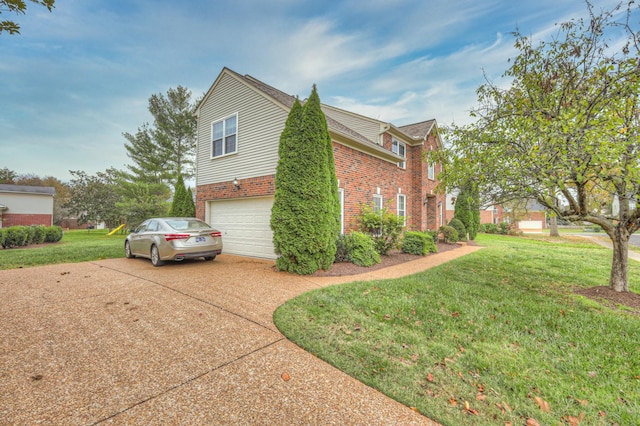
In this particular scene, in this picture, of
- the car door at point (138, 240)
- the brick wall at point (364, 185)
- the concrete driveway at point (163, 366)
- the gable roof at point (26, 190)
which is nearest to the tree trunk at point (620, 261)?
the brick wall at point (364, 185)

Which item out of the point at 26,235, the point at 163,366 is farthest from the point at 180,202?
the point at 163,366

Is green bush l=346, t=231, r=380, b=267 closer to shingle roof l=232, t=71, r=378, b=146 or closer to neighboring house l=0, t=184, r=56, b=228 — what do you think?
shingle roof l=232, t=71, r=378, b=146

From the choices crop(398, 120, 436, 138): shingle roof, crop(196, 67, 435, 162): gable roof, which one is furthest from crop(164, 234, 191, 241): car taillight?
crop(398, 120, 436, 138): shingle roof

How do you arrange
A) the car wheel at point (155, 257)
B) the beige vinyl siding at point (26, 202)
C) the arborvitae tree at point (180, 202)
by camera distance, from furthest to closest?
the beige vinyl siding at point (26, 202) < the arborvitae tree at point (180, 202) < the car wheel at point (155, 257)

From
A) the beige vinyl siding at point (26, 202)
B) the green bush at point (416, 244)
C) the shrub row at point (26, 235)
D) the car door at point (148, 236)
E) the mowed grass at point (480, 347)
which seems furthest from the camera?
the beige vinyl siding at point (26, 202)

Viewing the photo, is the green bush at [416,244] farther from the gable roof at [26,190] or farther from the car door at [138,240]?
the gable roof at [26,190]

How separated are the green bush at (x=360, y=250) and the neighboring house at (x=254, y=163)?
122 centimetres

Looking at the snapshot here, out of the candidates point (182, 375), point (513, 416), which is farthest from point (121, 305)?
point (513, 416)

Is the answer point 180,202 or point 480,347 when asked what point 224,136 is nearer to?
point 180,202

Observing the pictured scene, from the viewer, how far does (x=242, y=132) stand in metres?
9.56

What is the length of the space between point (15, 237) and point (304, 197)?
587 inches

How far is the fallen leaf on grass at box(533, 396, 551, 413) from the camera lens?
2.17 m

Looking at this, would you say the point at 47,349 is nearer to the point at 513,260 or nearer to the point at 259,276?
the point at 259,276

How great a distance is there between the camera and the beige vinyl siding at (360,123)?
12352mm
